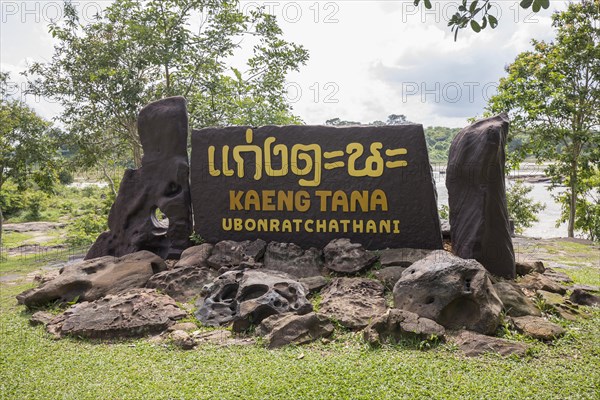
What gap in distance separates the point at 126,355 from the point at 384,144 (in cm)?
394

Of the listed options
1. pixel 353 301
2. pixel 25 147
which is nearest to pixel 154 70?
pixel 25 147

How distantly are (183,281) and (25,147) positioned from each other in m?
6.63

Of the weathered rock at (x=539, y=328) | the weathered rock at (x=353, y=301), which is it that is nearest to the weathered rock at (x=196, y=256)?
the weathered rock at (x=353, y=301)

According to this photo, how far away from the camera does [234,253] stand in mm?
6000

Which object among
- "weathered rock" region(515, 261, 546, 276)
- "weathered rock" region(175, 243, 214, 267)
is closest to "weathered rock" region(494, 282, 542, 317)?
"weathered rock" region(515, 261, 546, 276)

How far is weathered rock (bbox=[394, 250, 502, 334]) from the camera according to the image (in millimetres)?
3883

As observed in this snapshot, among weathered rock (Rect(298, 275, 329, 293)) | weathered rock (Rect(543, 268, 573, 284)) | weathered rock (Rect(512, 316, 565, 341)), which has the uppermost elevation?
weathered rock (Rect(298, 275, 329, 293))

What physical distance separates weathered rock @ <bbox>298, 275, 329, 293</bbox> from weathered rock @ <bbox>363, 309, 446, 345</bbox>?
128 cm

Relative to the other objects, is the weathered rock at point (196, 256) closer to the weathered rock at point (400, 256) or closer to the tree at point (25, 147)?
the weathered rock at point (400, 256)

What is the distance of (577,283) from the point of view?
565 cm

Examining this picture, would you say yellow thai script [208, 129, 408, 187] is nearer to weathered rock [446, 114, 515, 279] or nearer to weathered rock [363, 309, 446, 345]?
weathered rock [446, 114, 515, 279]

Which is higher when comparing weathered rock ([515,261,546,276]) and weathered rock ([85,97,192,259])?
weathered rock ([85,97,192,259])

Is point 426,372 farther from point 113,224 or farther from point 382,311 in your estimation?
point 113,224

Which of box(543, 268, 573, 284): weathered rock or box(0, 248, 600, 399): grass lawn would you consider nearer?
box(0, 248, 600, 399): grass lawn
